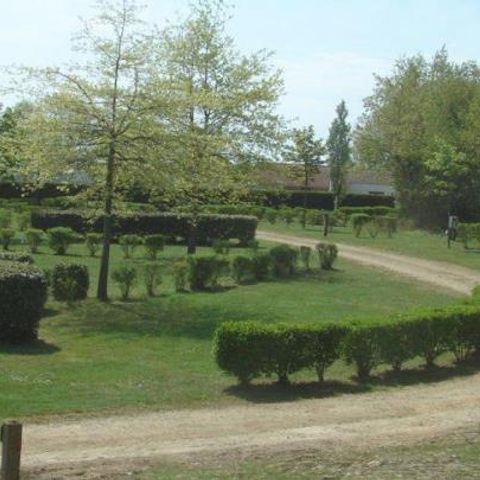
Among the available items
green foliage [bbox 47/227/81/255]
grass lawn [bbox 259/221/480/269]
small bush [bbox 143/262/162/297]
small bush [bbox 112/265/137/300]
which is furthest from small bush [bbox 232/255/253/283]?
grass lawn [bbox 259/221/480/269]

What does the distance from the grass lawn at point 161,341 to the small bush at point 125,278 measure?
0.30 metres

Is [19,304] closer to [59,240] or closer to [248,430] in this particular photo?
[248,430]

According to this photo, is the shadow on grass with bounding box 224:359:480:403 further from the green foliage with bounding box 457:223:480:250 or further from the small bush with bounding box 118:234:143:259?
the green foliage with bounding box 457:223:480:250

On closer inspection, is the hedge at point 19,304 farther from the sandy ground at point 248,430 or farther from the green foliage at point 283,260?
the green foliage at point 283,260

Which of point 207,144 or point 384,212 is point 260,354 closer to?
point 207,144

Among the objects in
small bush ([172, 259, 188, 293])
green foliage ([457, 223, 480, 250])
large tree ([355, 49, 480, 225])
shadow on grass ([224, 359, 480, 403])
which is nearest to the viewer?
shadow on grass ([224, 359, 480, 403])

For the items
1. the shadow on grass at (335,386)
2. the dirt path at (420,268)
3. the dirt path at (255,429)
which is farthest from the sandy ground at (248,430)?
the dirt path at (420,268)

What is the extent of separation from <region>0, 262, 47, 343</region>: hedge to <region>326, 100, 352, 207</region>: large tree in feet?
145

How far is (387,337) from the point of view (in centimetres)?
1158

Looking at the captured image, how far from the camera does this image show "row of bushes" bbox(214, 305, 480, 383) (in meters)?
10.6

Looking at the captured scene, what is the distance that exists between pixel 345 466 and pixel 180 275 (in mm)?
12569

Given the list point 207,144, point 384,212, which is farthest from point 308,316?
point 384,212

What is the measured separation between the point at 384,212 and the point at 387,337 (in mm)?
34725

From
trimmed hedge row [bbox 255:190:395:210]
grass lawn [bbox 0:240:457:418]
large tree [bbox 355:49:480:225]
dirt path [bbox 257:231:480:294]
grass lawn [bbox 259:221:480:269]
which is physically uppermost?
large tree [bbox 355:49:480:225]
